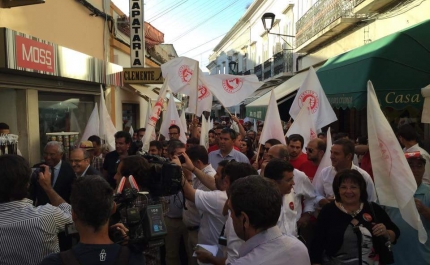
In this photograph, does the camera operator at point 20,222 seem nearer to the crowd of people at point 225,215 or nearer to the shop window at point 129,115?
the crowd of people at point 225,215

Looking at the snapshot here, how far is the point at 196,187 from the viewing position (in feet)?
15.2

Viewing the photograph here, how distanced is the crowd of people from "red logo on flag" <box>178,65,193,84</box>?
147 inches

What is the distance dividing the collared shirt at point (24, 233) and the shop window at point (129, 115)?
11495mm

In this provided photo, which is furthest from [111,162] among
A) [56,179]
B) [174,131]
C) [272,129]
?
[272,129]

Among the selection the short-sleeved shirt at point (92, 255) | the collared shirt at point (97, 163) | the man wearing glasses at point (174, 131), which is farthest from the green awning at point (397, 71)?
the short-sleeved shirt at point (92, 255)

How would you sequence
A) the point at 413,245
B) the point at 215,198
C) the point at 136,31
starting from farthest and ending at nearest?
the point at 136,31
the point at 413,245
the point at 215,198

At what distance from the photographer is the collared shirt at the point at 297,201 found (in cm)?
361

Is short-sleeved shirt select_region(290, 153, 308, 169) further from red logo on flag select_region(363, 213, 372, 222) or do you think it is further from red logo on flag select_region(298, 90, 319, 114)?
red logo on flag select_region(363, 213, 372, 222)

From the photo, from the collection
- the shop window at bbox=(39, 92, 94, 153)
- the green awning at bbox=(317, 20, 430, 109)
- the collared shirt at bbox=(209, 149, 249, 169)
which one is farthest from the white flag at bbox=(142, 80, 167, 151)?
the green awning at bbox=(317, 20, 430, 109)

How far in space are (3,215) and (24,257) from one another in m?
0.27

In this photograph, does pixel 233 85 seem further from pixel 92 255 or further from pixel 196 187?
pixel 92 255

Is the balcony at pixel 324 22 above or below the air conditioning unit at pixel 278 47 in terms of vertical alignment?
below

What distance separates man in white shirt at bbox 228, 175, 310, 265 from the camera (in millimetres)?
2158

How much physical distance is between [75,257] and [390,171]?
9.06ft
